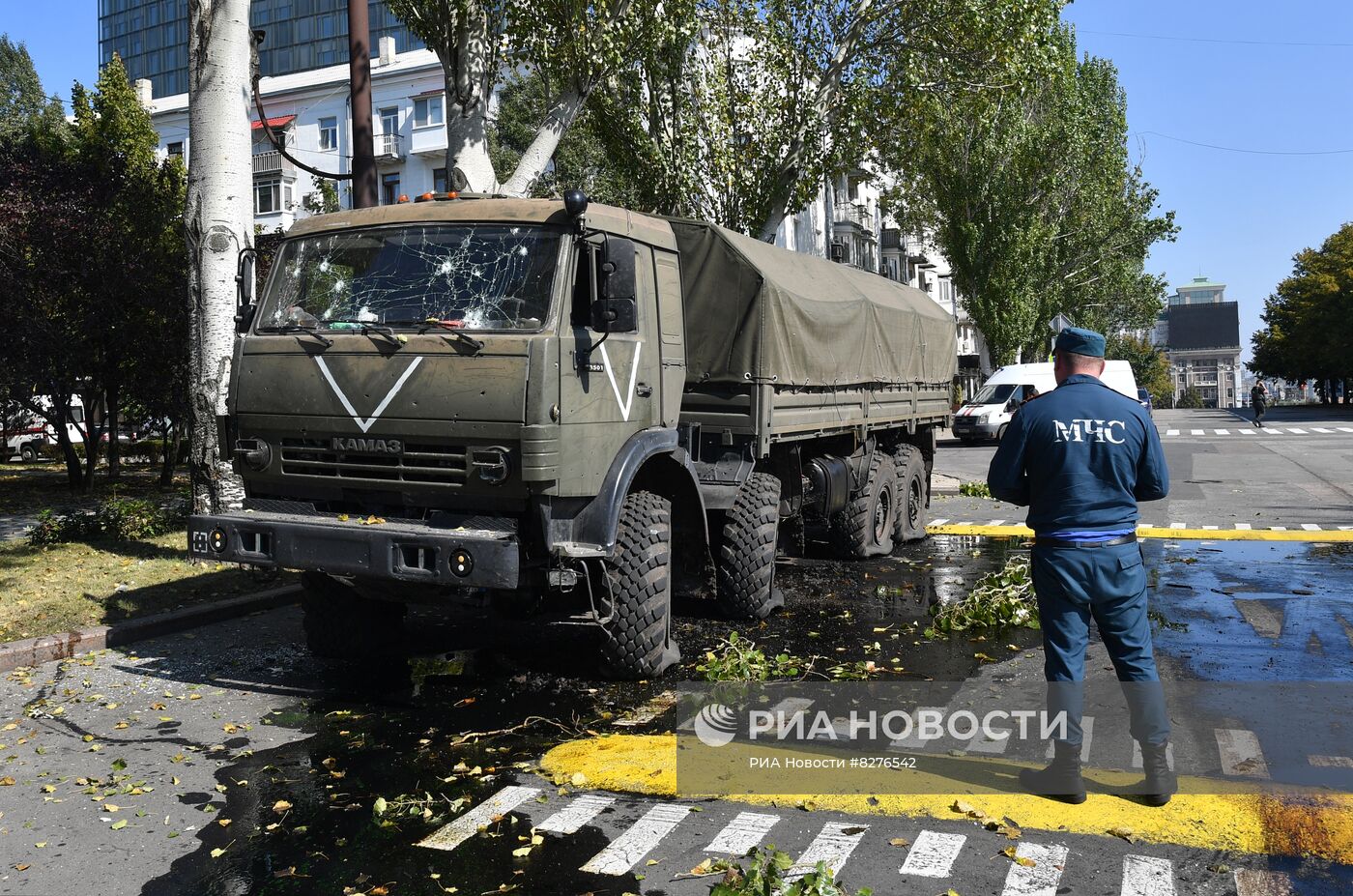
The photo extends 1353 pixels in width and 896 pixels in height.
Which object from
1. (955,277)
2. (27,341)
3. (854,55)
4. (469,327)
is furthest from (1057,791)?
(955,277)

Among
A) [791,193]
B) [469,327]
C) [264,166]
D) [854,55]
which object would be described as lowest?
[469,327]

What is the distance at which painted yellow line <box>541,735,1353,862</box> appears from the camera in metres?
4.35

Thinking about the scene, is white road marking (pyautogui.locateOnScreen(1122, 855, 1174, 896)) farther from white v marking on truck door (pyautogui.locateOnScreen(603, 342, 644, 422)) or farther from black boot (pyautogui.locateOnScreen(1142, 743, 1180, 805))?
white v marking on truck door (pyautogui.locateOnScreen(603, 342, 644, 422))

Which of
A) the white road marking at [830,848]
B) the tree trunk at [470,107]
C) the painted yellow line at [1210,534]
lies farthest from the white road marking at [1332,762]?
the tree trunk at [470,107]

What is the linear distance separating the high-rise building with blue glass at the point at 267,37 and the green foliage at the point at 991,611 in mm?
64083

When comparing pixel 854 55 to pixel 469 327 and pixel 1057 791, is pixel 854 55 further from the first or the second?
pixel 1057 791

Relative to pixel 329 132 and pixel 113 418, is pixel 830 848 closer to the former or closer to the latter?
Result: pixel 113 418

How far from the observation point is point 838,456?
10.7 m

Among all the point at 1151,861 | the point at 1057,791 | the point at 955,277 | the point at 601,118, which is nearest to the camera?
the point at 1151,861

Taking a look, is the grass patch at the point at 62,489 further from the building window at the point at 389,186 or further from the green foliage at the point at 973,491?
the building window at the point at 389,186

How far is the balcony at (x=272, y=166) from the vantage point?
2000 inches

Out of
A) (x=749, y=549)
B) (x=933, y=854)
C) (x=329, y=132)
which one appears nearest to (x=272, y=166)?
(x=329, y=132)

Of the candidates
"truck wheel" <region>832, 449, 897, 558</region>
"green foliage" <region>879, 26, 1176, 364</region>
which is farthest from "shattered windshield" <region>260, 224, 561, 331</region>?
Result: "green foliage" <region>879, 26, 1176, 364</region>

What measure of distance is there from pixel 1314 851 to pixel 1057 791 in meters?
0.97
